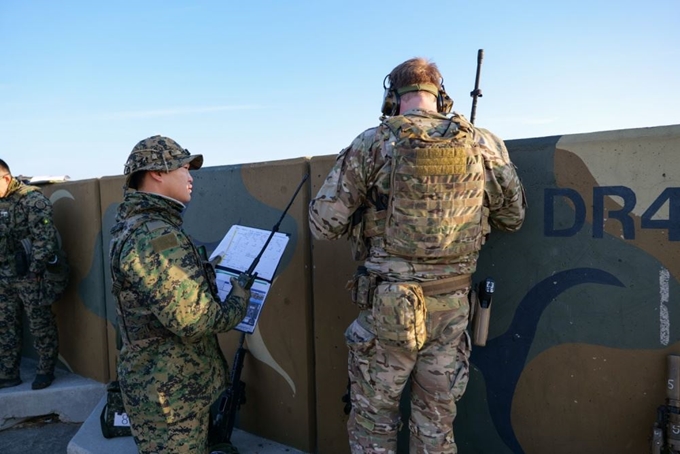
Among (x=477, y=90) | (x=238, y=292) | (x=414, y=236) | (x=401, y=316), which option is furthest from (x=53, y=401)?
(x=477, y=90)

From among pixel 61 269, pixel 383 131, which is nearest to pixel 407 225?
pixel 383 131

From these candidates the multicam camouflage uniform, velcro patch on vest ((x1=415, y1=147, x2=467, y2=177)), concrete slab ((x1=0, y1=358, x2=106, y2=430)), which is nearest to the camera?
velcro patch on vest ((x1=415, y1=147, x2=467, y2=177))

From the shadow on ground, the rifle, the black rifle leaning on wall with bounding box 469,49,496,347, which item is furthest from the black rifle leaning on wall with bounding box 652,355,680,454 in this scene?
the shadow on ground

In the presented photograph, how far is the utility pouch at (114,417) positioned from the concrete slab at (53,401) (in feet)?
4.69

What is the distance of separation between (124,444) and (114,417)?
0.19 metres

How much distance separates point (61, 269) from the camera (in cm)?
475

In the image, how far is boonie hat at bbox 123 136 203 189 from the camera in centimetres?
221

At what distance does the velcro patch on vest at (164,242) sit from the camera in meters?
2.05

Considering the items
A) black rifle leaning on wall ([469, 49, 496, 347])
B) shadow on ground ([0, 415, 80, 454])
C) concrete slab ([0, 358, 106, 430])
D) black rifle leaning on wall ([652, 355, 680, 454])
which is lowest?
shadow on ground ([0, 415, 80, 454])

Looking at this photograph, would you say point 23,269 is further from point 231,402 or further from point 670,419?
point 670,419

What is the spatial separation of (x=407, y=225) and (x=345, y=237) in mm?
943

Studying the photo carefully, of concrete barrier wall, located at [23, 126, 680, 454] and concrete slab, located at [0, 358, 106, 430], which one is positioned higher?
concrete barrier wall, located at [23, 126, 680, 454]

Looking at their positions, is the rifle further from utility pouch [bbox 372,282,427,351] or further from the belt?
utility pouch [bbox 372,282,427,351]

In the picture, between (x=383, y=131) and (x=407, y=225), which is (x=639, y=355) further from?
(x=383, y=131)
